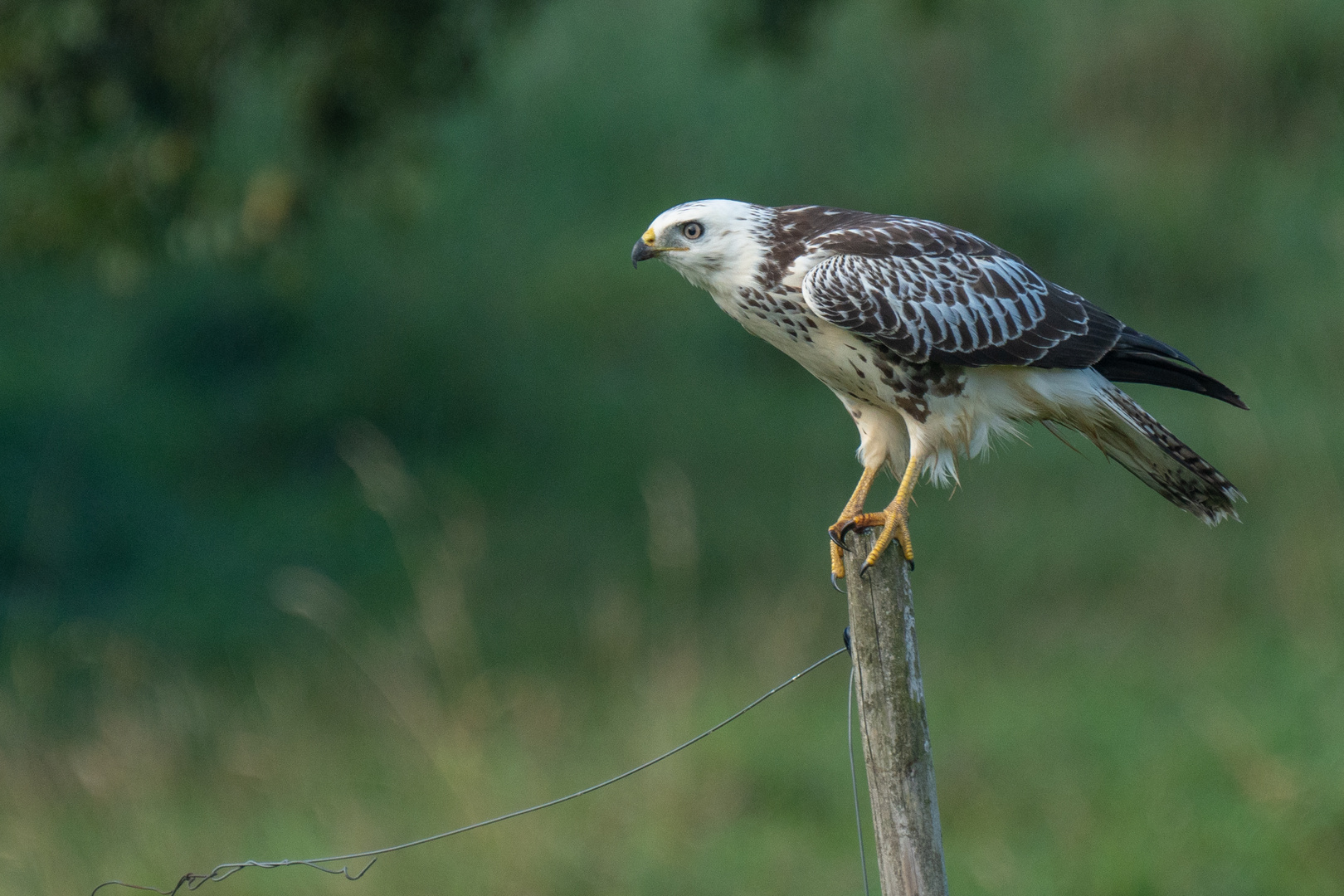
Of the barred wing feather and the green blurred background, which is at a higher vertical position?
the barred wing feather

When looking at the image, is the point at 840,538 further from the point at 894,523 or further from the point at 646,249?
the point at 646,249

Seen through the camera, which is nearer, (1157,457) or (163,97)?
(1157,457)

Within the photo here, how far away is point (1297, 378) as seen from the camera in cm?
1134

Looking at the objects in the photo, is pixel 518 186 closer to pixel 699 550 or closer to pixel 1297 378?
pixel 699 550

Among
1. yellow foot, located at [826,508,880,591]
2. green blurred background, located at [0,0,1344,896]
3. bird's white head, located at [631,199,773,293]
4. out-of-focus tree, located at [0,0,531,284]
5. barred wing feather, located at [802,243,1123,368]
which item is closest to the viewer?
yellow foot, located at [826,508,880,591]

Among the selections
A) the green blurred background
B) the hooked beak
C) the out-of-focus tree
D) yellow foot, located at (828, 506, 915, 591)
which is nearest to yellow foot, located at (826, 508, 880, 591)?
yellow foot, located at (828, 506, 915, 591)

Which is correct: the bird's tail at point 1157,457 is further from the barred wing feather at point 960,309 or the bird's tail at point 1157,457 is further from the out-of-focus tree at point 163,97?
the out-of-focus tree at point 163,97

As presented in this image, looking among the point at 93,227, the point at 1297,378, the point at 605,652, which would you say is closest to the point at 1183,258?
the point at 1297,378

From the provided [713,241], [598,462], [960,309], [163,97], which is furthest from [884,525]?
[598,462]

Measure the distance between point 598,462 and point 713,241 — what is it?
7.35m

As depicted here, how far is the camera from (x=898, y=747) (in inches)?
113

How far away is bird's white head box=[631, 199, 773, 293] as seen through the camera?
383 cm

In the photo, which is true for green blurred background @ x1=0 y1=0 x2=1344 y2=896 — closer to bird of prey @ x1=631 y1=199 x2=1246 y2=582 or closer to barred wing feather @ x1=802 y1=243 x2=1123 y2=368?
bird of prey @ x1=631 y1=199 x2=1246 y2=582

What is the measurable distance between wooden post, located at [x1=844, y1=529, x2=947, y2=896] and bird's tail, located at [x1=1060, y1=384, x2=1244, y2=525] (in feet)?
4.31
